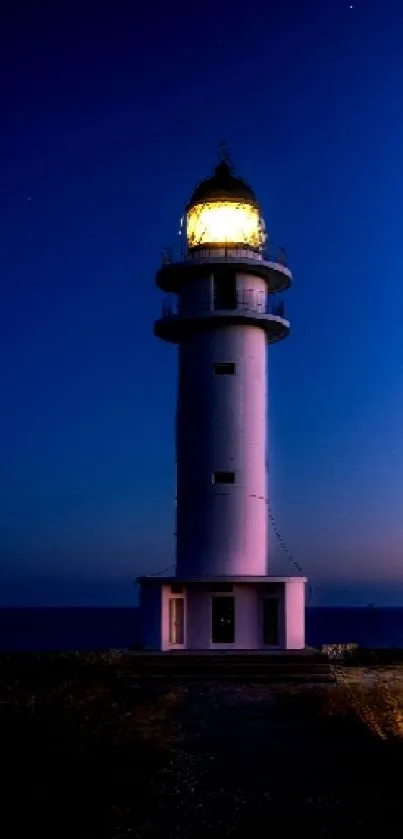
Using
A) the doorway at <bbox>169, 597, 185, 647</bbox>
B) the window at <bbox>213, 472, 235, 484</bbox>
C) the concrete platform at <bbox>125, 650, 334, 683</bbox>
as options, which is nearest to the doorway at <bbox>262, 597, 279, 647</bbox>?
the concrete platform at <bbox>125, 650, 334, 683</bbox>

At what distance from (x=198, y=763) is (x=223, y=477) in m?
12.9

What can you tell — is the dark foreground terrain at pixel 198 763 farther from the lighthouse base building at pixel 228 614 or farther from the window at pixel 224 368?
the window at pixel 224 368

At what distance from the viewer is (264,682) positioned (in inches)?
793

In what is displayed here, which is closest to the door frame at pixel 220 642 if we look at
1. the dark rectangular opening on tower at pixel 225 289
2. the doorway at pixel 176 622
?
the doorway at pixel 176 622

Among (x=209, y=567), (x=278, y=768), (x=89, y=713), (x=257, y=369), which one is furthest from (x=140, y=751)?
(x=257, y=369)

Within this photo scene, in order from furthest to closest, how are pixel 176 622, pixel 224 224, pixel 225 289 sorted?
pixel 225 289 → pixel 224 224 → pixel 176 622

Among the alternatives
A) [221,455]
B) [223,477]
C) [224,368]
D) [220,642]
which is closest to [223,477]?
[223,477]

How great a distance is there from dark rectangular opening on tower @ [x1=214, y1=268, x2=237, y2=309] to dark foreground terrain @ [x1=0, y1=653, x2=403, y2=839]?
10.5m

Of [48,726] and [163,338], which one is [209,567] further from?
[48,726]

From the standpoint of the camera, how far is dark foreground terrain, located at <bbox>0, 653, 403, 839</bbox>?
8.69 m

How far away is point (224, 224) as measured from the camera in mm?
25188

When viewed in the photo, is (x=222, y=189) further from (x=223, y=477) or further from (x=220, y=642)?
(x=220, y=642)

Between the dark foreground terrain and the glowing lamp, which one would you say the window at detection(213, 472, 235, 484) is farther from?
the dark foreground terrain

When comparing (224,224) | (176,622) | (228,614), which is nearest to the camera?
(228,614)
